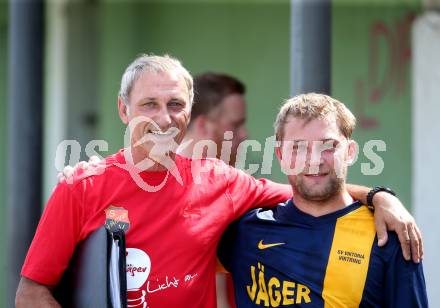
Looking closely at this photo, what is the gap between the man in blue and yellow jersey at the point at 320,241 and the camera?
2.69 m

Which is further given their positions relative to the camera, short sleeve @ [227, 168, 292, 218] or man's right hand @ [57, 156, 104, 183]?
short sleeve @ [227, 168, 292, 218]

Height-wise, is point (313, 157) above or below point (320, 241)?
above

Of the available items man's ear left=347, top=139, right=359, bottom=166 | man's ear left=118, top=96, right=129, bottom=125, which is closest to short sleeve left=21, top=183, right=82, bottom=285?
man's ear left=118, top=96, right=129, bottom=125

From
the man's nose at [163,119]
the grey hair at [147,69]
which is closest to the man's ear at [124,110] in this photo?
the grey hair at [147,69]

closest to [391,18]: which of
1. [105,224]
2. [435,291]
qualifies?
[435,291]

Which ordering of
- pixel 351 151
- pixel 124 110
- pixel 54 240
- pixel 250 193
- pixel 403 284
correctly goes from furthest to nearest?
pixel 250 193, pixel 124 110, pixel 351 151, pixel 54 240, pixel 403 284

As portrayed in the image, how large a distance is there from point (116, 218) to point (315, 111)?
809 millimetres

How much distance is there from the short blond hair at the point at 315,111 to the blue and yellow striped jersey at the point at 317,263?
287 mm

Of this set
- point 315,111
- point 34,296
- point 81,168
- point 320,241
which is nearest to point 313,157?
point 315,111

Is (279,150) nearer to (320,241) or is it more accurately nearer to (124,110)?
(320,241)

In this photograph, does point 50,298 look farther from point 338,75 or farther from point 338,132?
point 338,75

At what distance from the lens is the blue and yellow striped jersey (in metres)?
2.68

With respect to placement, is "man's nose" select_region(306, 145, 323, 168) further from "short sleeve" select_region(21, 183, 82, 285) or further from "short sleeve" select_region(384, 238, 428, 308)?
"short sleeve" select_region(21, 183, 82, 285)

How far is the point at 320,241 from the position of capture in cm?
282
